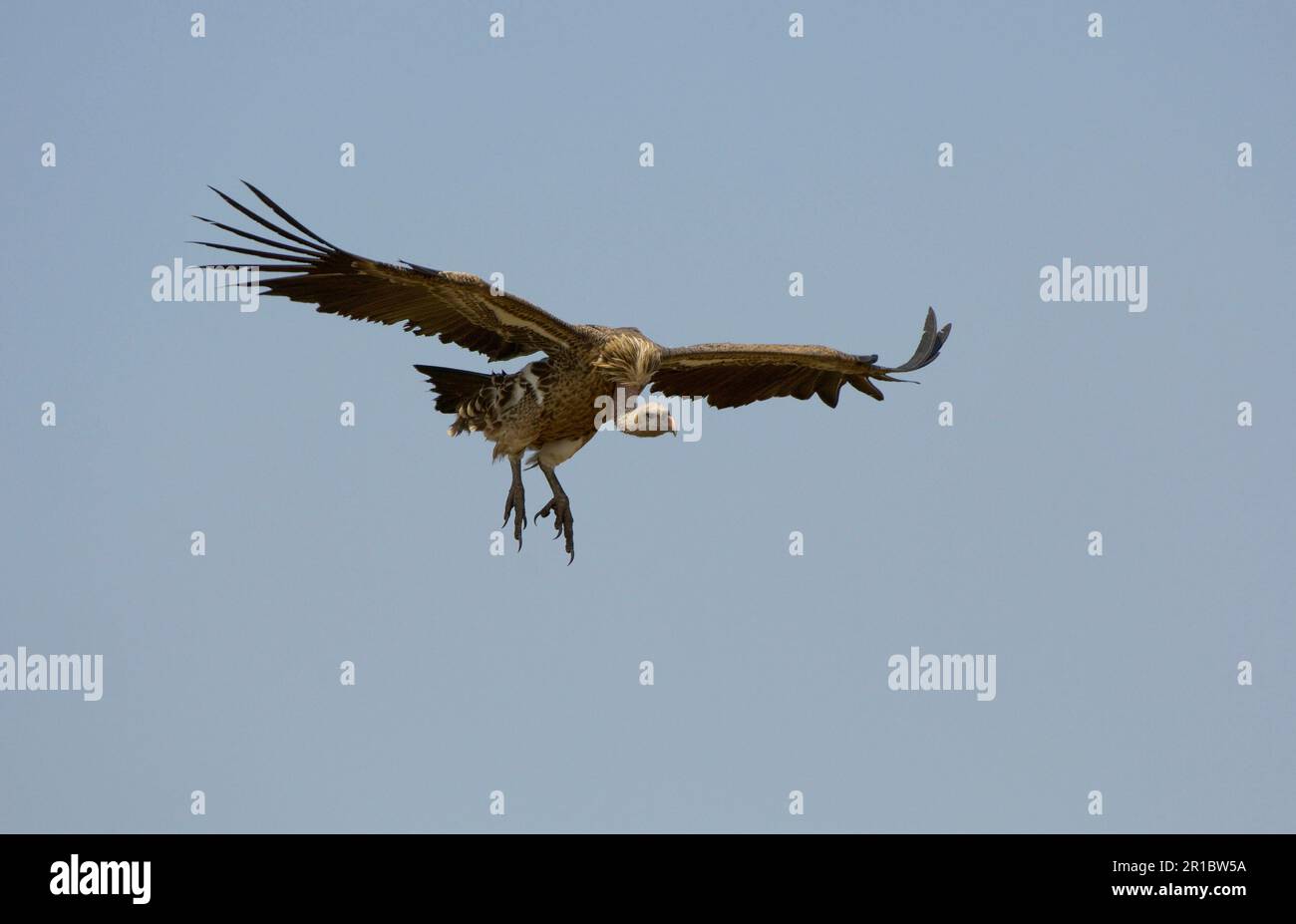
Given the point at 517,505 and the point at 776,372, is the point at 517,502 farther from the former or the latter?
the point at 776,372

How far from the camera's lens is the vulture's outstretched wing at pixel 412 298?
664 inches

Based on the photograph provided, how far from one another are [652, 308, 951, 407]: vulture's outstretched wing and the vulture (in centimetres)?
2

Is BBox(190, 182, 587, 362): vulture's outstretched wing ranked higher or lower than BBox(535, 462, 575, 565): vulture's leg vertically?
higher

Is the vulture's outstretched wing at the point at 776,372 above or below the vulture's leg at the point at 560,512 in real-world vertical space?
above

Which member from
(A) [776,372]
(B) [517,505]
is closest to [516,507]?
(B) [517,505]

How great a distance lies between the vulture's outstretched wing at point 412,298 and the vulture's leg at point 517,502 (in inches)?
35.1

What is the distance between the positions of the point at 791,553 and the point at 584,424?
2334 millimetres

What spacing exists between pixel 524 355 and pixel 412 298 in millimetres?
1307

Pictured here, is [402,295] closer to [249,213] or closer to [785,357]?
[249,213]

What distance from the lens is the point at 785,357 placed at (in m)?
19.7

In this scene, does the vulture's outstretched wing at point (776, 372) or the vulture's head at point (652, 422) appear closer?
the vulture's head at point (652, 422)

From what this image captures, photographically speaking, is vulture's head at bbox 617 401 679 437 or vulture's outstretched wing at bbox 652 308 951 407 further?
vulture's outstretched wing at bbox 652 308 951 407

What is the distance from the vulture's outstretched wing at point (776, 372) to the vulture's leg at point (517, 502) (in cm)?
155

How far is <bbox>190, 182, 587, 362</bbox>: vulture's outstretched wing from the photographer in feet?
55.4
